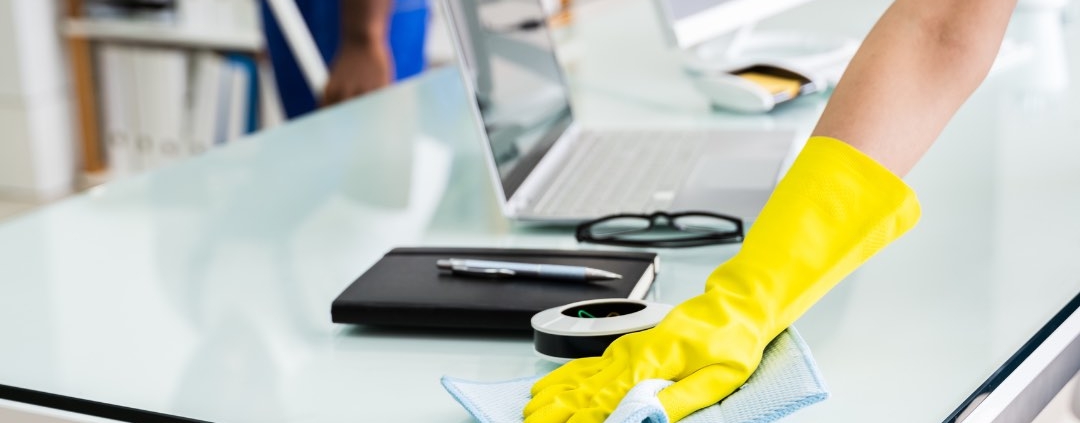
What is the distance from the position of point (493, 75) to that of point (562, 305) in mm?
400

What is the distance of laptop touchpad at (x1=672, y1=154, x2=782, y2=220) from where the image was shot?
1063 millimetres

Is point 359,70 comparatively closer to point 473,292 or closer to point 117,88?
point 473,292

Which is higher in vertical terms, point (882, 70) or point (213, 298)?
point (882, 70)

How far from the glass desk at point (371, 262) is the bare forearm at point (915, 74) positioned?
0.44 feet

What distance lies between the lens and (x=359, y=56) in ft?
5.86

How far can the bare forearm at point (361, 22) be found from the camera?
1.75m

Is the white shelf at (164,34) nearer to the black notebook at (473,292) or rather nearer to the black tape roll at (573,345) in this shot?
the black notebook at (473,292)

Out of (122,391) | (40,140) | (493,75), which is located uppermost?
(493,75)

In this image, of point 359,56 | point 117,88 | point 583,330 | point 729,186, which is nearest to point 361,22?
point 359,56

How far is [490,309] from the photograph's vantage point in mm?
797

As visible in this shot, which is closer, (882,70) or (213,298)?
(882,70)

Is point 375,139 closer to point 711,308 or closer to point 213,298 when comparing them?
point 213,298

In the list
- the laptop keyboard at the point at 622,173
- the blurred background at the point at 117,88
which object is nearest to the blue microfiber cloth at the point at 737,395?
the laptop keyboard at the point at 622,173

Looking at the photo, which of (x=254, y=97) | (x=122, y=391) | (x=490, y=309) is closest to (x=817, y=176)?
(x=490, y=309)
